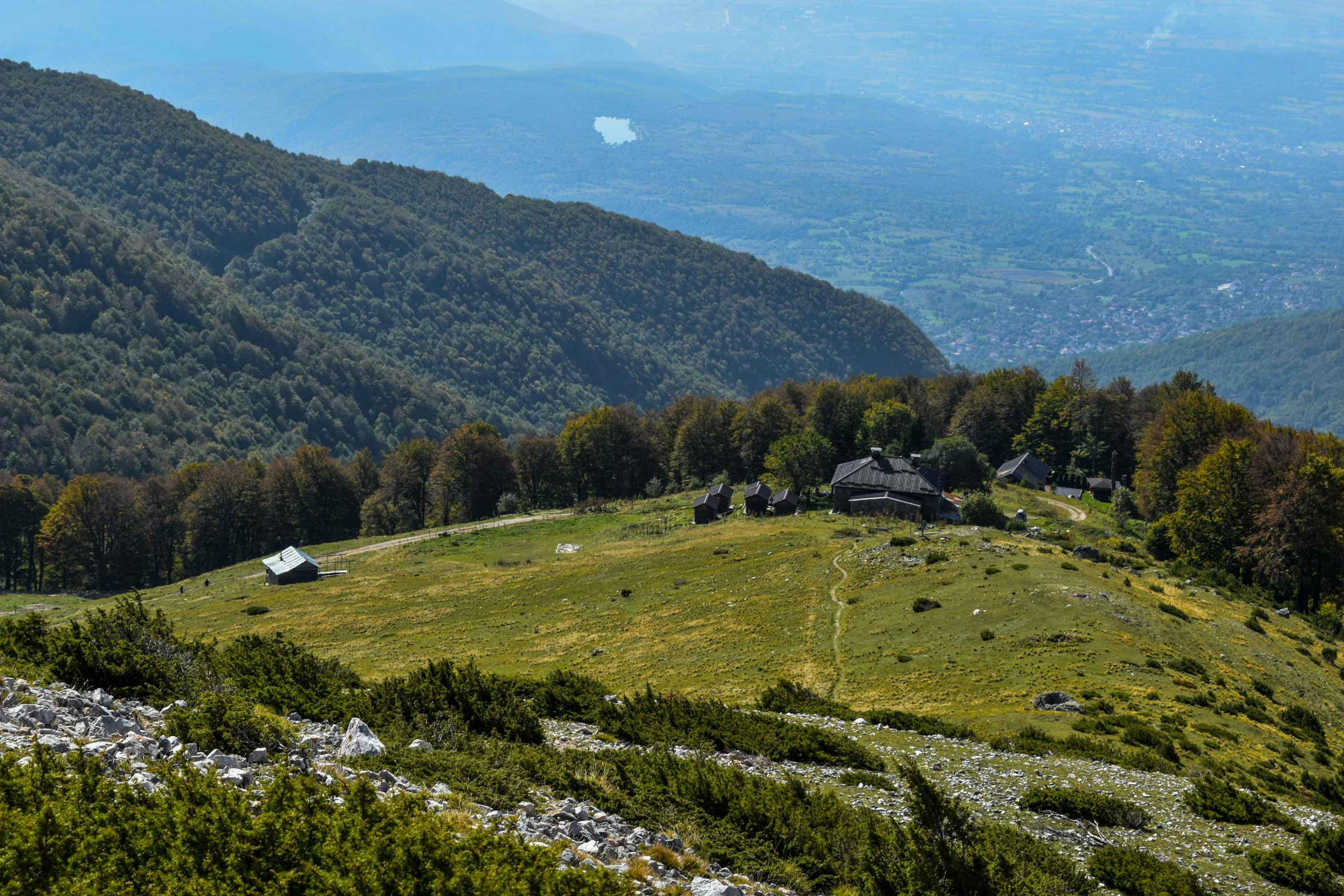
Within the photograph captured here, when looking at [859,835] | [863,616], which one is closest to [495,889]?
[859,835]

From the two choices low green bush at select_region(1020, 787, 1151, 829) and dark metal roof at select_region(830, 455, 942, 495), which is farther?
dark metal roof at select_region(830, 455, 942, 495)

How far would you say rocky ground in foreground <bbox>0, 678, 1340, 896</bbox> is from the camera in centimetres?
1731

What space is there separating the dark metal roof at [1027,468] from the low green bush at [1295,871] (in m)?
104

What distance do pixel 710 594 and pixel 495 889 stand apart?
156 ft

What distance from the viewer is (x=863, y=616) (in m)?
50.6

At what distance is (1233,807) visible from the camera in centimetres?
2314

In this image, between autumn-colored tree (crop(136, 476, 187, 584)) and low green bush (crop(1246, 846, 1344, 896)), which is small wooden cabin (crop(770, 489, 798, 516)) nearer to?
autumn-colored tree (crop(136, 476, 187, 584))

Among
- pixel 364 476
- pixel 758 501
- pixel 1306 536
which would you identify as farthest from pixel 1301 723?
pixel 364 476

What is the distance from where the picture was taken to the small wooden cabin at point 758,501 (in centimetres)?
9456

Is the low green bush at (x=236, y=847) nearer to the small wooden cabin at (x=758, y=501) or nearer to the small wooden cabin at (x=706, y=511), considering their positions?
the small wooden cabin at (x=758, y=501)

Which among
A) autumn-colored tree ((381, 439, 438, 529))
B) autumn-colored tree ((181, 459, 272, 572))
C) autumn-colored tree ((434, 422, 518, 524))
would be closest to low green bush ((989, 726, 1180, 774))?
autumn-colored tree ((434, 422, 518, 524))

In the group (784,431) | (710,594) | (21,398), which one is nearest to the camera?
(710,594)

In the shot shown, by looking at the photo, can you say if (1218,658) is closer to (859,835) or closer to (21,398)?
(859,835)

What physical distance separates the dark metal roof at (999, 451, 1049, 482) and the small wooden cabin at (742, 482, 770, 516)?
40448 millimetres
